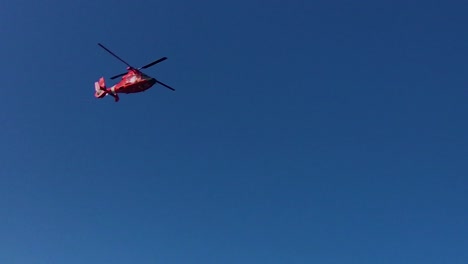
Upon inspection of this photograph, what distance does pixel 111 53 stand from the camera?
81.1m

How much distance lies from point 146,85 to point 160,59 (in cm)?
620

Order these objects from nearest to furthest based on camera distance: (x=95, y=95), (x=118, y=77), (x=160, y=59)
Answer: (x=160, y=59) → (x=118, y=77) → (x=95, y=95)

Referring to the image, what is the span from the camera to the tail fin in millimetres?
93875

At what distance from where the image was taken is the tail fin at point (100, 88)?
93.9 metres

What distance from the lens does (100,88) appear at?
94562 millimetres

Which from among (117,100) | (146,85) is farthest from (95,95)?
(146,85)

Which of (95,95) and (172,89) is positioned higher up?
(95,95)

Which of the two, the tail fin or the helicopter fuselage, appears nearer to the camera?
the helicopter fuselage

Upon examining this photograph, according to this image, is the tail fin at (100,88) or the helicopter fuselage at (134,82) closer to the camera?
the helicopter fuselage at (134,82)

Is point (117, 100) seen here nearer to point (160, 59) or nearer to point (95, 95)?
point (95, 95)

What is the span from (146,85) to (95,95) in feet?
46.7

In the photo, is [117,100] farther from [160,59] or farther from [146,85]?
[160,59]

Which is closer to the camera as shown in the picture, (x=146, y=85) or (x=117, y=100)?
(x=146, y=85)

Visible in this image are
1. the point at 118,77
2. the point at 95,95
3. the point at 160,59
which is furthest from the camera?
the point at 95,95
